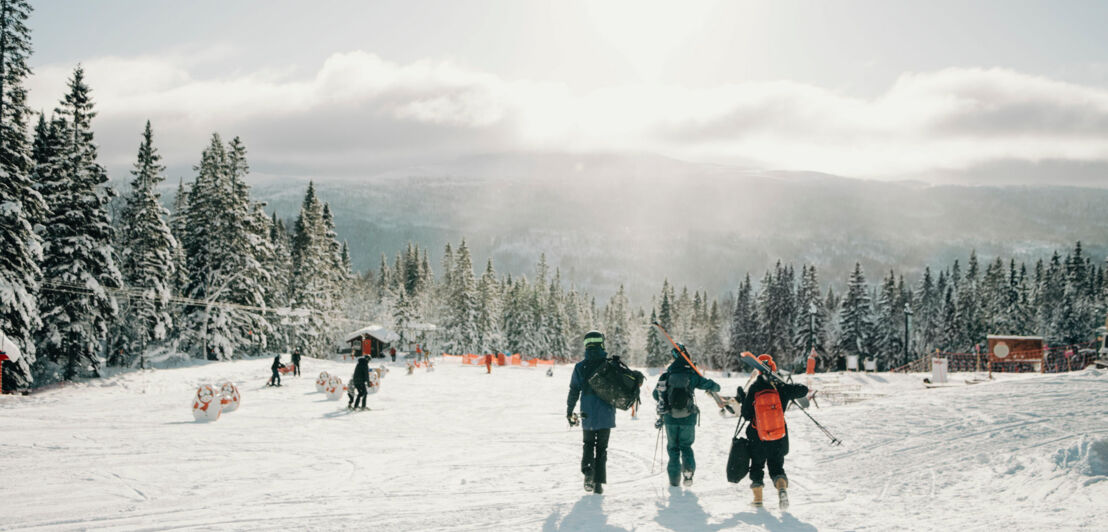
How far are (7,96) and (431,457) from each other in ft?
84.7

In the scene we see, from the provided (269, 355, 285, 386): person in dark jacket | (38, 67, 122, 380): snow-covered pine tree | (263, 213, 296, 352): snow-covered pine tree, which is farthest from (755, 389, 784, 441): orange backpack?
(263, 213, 296, 352): snow-covered pine tree

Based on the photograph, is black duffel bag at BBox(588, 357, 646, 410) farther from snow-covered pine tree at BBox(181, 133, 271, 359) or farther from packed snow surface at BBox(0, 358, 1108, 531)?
snow-covered pine tree at BBox(181, 133, 271, 359)

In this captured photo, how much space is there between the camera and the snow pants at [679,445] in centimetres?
854

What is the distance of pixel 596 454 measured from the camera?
848 centimetres

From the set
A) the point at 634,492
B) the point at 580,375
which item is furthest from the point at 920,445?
the point at 580,375

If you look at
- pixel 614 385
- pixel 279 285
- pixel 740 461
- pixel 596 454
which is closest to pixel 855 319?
pixel 279 285

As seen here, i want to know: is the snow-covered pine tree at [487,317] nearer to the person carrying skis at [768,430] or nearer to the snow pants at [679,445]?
the snow pants at [679,445]

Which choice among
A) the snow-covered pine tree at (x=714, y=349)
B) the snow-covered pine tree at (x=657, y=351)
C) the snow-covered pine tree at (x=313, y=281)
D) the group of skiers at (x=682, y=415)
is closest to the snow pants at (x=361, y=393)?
the group of skiers at (x=682, y=415)

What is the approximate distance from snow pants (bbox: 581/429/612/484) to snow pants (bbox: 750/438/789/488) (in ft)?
6.02

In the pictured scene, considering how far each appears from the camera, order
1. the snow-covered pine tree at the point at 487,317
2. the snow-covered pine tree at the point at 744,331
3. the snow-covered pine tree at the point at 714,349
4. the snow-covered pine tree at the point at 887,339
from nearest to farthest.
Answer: the snow-covered pine tree at the point at 887,339
the snow-covered pine tree at the point at 487,317
the snow-covered pine tree at the point at 744,331
the snow-covered pine tree at the point at 714,349

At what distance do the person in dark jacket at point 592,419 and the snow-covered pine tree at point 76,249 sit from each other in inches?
1166

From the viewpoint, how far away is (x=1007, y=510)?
7438 mm

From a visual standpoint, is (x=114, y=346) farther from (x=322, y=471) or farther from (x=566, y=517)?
(x=566, y=517)

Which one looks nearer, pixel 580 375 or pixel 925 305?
pixel 580 375
